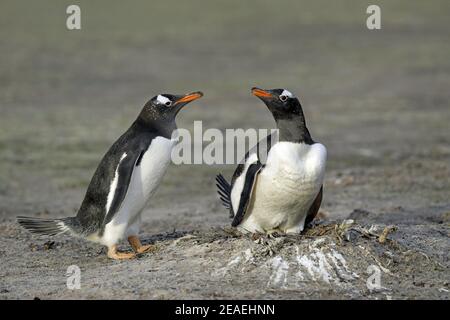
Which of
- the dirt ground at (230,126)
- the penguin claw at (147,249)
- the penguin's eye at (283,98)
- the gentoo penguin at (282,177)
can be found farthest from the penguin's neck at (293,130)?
the penguin claw at (147,249)

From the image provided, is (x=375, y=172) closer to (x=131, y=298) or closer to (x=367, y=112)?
(x=367, y=112)

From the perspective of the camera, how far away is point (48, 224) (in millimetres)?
7730

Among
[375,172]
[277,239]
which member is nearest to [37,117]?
[375,172]

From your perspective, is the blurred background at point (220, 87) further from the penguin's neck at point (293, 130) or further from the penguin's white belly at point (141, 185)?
the penguin's neck at point (293, 130)

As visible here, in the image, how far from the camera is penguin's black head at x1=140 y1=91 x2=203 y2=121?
7496 millimetres

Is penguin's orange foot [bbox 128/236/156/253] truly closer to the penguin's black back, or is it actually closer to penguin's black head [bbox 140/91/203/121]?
the penguin's black back

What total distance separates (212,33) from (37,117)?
407 inches

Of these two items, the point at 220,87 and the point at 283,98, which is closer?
the point at 283,98

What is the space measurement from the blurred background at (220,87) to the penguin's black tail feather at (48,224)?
1.93 metres

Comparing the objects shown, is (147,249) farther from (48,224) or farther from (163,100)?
(163,100)

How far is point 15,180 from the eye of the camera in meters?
13.2

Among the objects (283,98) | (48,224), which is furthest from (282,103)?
(48,224)

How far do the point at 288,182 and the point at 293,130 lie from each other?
0.44 metres

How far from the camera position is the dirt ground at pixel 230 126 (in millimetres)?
6660
